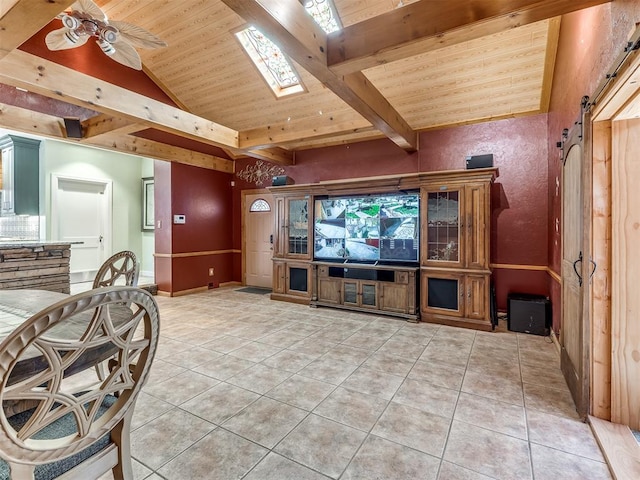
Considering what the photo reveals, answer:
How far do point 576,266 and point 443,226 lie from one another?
200 cm

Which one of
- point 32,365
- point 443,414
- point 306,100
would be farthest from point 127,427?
point 306,100

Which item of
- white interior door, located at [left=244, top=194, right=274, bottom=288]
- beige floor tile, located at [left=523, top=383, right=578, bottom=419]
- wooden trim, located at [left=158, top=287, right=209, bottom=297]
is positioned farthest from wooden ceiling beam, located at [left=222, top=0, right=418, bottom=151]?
wooden trim, located at [left=158, top=287, right=209, bottom=297]

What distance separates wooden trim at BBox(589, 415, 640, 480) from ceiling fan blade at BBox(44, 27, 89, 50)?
4395 millimetres

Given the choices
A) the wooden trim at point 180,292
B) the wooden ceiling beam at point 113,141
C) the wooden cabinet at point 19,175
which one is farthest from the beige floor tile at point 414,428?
the wooden cabinet at point 19,175

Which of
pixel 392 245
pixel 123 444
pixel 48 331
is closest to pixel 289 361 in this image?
pixel 123 444

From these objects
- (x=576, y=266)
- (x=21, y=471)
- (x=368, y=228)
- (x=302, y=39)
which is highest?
(x=302, y=39)

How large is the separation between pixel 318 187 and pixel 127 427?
4.28 meters

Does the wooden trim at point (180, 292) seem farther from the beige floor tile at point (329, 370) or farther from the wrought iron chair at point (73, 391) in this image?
the wrought iron chair at point (73, 391)

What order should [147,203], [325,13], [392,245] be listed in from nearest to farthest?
[325,13]
[392,245]
[147,203]

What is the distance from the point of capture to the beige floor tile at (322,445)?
1.69 metres

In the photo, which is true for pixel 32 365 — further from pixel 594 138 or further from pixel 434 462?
pixel 594 138

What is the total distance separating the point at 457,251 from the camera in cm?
413

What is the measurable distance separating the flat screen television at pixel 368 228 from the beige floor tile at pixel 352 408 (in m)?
2.56

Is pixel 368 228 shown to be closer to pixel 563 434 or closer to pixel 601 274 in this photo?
pixel 601 274
